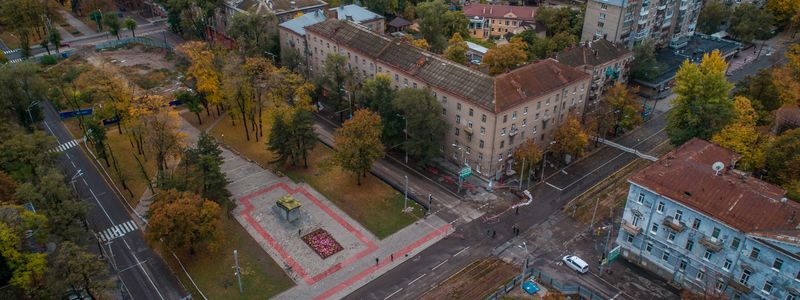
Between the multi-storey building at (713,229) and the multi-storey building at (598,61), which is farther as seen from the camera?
the multi-storey building at (598,61)

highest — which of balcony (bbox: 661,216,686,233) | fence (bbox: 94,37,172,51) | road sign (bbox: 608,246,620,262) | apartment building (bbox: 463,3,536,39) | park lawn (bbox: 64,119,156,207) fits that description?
apartment building (bbox: 463,3,536,39)

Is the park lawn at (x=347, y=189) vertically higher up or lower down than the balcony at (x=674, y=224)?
lower down

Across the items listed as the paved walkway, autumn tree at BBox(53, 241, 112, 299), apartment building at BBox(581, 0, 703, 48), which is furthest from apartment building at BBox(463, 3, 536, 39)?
autumn tree at BBox(53, 241, 112, 299)

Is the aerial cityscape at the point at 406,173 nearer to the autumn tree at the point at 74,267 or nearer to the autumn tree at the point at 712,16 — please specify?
the autumn tree at the point at 74,267

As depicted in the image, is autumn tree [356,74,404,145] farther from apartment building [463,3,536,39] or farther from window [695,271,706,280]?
apartment building [463,3,536,39]

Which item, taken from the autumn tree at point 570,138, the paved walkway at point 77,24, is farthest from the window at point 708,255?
the paved walkway at point 77,24

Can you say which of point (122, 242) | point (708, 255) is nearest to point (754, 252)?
point (708, 255)

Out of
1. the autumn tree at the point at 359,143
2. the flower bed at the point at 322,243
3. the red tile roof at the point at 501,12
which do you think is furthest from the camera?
the red tile roof at the point at 501,12

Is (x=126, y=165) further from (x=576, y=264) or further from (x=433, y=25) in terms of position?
(x=576, y=264)
